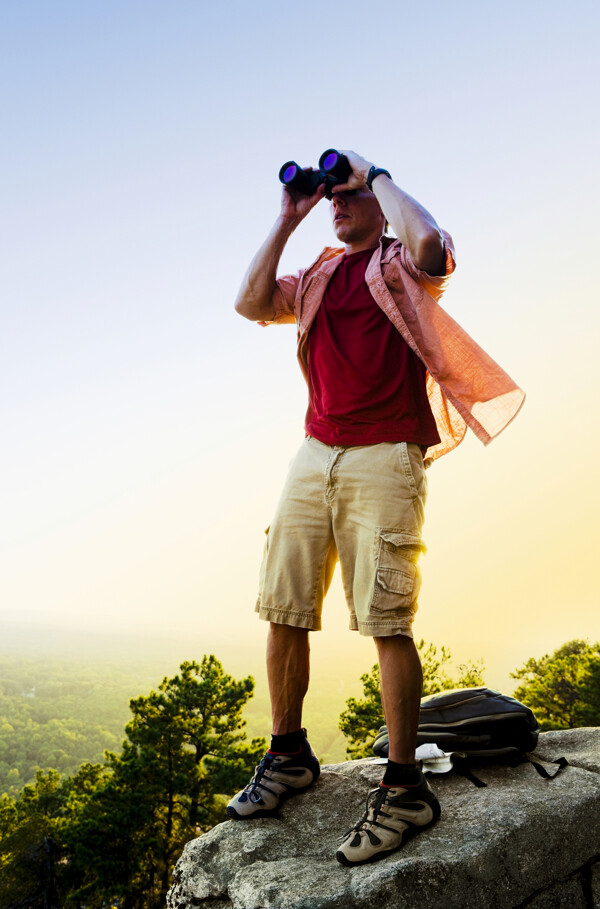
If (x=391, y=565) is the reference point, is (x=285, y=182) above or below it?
above

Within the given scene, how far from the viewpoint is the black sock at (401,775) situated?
2408 millimetres

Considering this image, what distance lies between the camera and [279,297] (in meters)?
3.24

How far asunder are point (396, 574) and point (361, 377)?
0.97 m

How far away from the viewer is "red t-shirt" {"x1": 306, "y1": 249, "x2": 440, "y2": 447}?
2799 millimetres

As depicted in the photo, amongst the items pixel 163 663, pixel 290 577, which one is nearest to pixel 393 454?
pixel 290 577

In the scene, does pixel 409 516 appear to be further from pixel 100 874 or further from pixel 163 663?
pixel 163 663

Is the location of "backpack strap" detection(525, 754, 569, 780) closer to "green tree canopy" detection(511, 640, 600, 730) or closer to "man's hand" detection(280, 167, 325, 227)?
"man's hand" detection(280, 167, 325, 227)

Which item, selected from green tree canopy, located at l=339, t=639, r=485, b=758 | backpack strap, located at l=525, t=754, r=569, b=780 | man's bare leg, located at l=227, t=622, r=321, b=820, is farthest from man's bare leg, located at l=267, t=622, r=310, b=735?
green tree canopy, located at l=339, t=639, r=485, b=758

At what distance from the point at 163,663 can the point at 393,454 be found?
16505 cm

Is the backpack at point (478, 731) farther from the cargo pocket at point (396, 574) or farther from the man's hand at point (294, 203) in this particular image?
the man's hand at point (294, 203)

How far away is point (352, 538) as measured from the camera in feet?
8.81

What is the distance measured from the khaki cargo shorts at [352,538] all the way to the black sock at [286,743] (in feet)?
2.00

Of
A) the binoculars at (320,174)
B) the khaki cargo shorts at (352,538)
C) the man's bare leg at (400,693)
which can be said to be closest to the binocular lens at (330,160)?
the binoculars at (320,174)

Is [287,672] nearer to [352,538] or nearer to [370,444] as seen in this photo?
[352,538]
